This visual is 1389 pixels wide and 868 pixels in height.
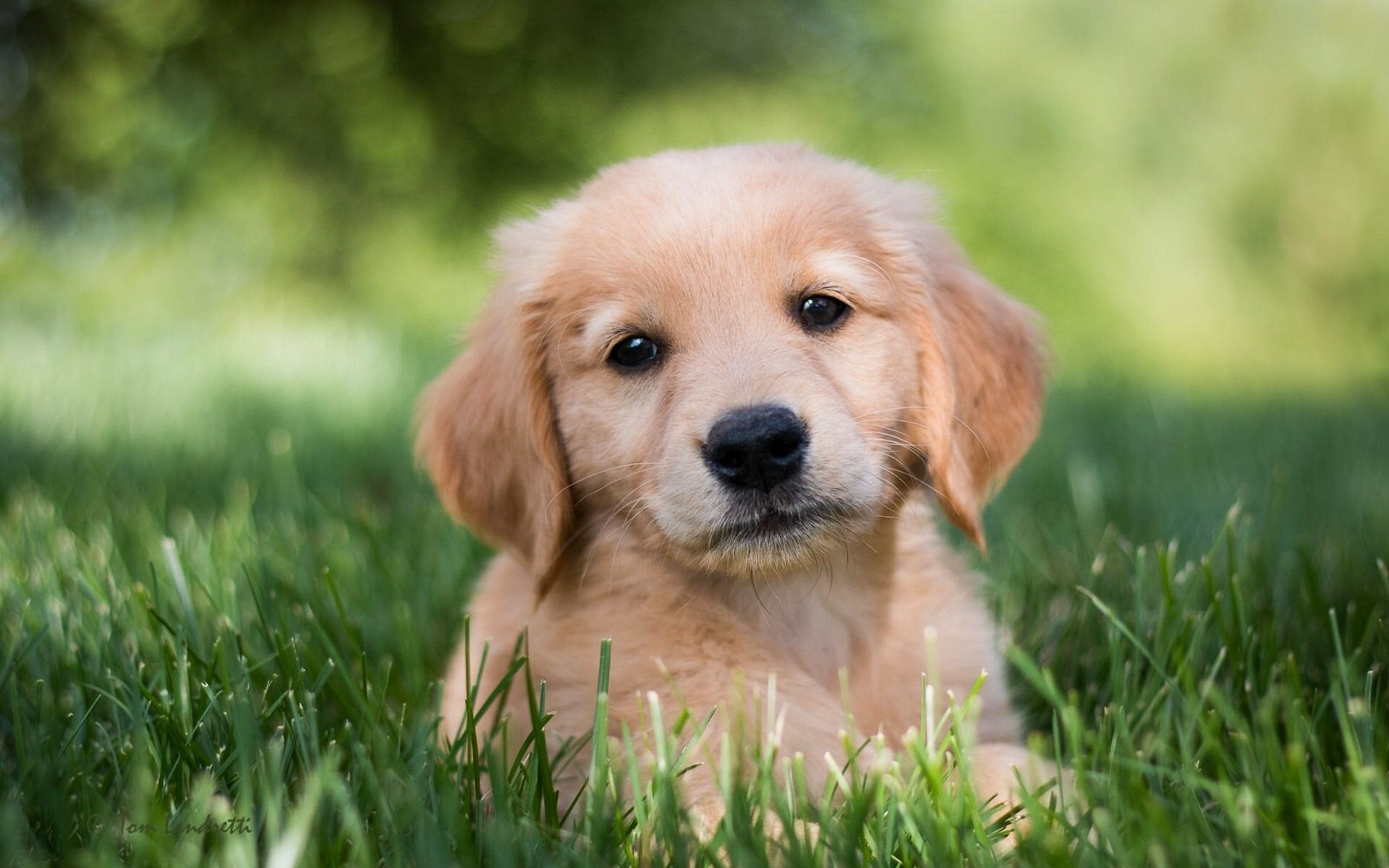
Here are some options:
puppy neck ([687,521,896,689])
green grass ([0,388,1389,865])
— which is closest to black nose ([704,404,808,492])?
puppy neck ([687,521,896,689])

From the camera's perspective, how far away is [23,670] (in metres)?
2.27

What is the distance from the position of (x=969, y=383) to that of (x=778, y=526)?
616 millimetres

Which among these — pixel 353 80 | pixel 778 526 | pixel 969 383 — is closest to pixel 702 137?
pixel 353 80

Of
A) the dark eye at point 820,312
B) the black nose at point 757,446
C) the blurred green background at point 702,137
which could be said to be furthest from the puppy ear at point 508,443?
the blurred green background at point 702,137

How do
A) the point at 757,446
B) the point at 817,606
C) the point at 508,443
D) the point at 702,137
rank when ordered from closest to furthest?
the point at 757,446 < the point at 817,606 < the point at 508,443 < the point at 702,137

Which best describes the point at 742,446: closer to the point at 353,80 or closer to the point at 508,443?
the point at 508,443

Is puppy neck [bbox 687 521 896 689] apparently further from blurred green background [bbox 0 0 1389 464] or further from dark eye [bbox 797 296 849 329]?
blurred green background [bbox 0 0 1389 464]

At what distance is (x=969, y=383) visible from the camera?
2.44 metres

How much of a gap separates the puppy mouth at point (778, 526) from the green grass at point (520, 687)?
1.10 feet

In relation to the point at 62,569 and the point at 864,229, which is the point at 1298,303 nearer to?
the point at 864,229

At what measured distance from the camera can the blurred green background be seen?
1153 cm

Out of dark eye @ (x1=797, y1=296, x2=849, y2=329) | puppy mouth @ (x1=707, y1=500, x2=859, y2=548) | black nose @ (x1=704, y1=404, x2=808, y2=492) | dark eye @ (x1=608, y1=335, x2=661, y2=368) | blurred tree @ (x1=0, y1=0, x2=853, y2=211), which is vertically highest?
blurred tree @ (x1=0, y1=0, x2=853, y2=211)

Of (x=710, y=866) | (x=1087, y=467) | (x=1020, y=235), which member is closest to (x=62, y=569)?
(x=710, y=866)

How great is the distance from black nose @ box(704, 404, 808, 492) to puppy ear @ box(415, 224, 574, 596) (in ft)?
1.46
